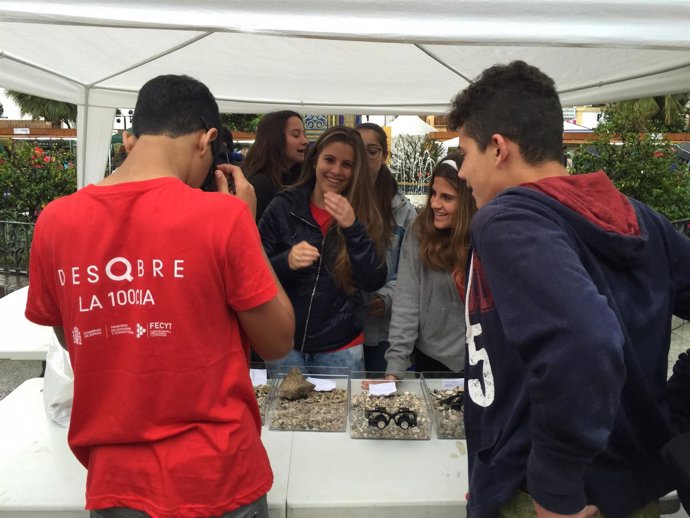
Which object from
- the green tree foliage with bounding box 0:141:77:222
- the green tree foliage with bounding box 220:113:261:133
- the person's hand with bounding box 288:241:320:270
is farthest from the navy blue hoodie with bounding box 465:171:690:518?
the green tree foliage with bounding box 220:113:261:133

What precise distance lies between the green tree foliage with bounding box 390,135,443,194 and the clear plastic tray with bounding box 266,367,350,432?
14.8 m

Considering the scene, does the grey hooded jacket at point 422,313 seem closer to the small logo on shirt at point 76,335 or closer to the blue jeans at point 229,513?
the blue jeans at point 229,513

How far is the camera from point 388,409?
1897mm

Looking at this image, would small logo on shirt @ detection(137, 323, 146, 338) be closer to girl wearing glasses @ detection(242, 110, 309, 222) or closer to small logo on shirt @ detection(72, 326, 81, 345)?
small logo on shirt @ detection(72, 326, 81, 345)

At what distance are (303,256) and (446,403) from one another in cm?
80

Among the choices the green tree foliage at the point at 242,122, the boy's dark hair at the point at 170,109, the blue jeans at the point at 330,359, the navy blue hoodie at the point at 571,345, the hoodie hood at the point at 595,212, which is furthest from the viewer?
the green tree foliage at the point at 242,122

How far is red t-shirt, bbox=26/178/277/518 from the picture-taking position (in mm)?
994

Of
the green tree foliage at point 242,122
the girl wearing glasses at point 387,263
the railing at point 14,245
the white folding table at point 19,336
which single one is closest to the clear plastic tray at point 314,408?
the girl wearing glasses at point 387,263

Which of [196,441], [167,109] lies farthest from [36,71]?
[196,441]

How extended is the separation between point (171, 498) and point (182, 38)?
2.26 meters

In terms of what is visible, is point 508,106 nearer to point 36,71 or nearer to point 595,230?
point 595,230

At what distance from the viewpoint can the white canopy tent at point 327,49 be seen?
4.26 ft

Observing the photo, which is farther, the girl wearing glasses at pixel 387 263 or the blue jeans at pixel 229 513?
the girl wearing glasses at pixel 387 263

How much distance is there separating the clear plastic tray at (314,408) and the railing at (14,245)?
19.4 feet
